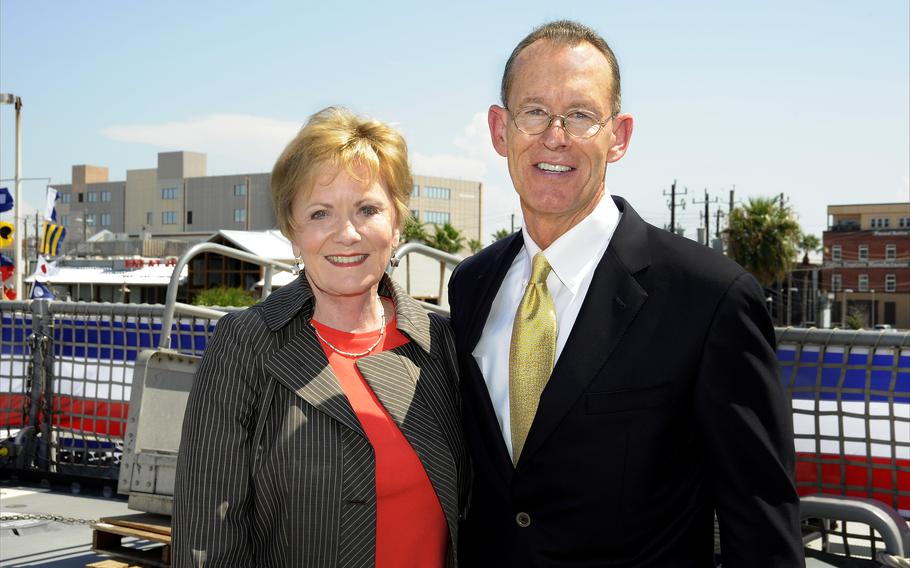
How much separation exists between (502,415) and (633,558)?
530 millimetres

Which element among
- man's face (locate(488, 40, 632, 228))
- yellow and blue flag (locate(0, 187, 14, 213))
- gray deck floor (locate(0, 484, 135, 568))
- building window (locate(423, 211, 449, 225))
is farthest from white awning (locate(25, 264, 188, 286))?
man's face (locate(488, 40, 632, 228))

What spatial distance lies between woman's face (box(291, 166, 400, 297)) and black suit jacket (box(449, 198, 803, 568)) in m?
0.58

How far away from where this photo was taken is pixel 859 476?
5340mm

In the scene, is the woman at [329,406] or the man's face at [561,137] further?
the man's face at [561,137]

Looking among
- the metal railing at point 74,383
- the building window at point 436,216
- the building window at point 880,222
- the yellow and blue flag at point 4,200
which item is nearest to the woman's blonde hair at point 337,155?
the metal railing at point 74,383

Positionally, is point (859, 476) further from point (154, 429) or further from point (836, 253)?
point (836, 253)

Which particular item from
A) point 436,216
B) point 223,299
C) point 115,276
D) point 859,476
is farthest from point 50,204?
point 436,216

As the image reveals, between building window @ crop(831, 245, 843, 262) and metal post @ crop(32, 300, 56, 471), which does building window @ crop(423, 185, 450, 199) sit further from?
metal post @ crop(32, 300, 56, 471)

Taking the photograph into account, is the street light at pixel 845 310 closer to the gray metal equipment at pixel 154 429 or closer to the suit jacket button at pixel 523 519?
the gray metal equipment at pixel 154 429

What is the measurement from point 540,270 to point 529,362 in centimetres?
28

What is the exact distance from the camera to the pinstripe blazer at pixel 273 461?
2.38m

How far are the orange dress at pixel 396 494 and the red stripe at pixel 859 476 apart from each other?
355cm

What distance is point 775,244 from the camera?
5041 cm

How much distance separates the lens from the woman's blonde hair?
8.54ft
